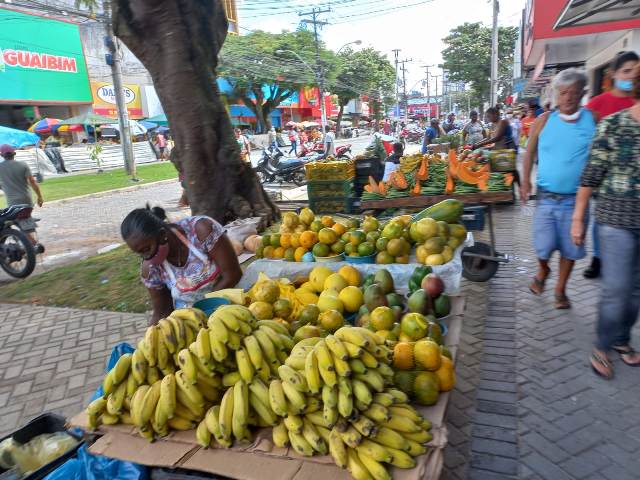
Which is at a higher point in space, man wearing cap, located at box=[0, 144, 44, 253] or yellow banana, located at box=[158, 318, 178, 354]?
man wearing cap, located at box=[0, 144, 44, 253]

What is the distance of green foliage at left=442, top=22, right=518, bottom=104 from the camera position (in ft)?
140

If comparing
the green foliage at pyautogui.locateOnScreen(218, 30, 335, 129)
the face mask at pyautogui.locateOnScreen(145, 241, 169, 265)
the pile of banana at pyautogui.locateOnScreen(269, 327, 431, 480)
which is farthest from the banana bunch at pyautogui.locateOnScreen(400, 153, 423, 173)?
the green foliage at pyautogui.locateOnScreen(218, 30, 335, 129)

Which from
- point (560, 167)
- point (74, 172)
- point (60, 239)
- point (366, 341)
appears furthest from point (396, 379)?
point (74, 172)

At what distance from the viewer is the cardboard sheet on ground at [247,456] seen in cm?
166

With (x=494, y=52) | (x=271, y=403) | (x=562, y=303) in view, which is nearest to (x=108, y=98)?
(x=494, y=52)

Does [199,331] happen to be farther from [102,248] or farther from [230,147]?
[102,248]

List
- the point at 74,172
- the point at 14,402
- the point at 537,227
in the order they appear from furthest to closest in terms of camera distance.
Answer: the point at 74,172 → the point at 537,227 → the point at 14,402

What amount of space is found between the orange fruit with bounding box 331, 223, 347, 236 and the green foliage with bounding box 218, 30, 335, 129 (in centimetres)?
3174

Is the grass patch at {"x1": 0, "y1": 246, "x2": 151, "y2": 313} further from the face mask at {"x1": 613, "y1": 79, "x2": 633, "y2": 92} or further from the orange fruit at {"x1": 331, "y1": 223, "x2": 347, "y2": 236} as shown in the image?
the face mask at {"x1": 613, "y1": 79, "x2": 633, "y2": 92}

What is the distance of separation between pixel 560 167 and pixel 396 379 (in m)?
2.65

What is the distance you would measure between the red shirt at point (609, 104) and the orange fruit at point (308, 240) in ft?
9.61

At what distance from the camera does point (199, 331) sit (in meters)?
1.93

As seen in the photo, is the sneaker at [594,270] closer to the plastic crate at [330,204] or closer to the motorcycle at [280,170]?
the plastic crate at [330,204]

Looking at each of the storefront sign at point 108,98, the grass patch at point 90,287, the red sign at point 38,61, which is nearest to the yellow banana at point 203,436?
the grass patch at point 90,287
